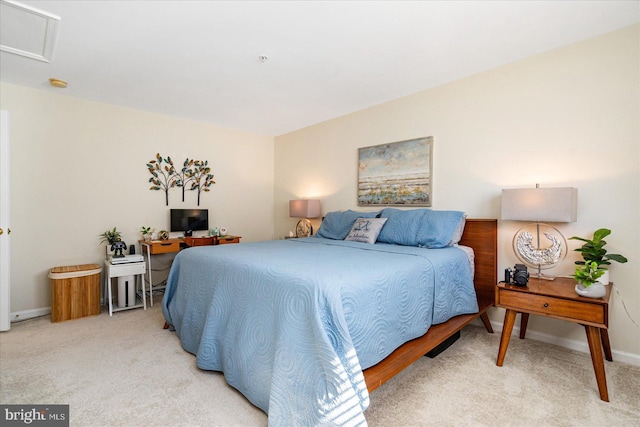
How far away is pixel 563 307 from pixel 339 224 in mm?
2171

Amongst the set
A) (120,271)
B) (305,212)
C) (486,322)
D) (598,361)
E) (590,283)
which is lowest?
(486,322)

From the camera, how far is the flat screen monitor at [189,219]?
4218 millimetres

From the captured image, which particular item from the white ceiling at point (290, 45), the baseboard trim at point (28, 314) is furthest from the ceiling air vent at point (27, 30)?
the baseboard trim at point (28, 314)

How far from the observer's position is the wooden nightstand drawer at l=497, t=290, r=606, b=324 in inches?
72.8

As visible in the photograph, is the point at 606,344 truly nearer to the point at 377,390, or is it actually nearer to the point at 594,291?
the point at 594,291

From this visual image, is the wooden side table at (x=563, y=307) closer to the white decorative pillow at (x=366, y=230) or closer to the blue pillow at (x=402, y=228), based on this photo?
the blue pillow at (x=402, y=228)

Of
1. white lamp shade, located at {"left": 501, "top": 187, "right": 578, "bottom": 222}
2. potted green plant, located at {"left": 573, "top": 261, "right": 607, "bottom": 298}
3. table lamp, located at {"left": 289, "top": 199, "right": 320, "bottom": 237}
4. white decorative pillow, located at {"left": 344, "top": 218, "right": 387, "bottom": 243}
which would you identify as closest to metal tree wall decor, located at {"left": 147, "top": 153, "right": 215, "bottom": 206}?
table lamp, located at {"left": 289, "top": 199, "right": 320, "bottom": 237}

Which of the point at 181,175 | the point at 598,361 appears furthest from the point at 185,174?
the point at 598,361

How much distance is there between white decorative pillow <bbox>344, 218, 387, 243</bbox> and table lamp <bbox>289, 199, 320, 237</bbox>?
3.77 ft

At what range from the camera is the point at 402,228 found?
9.84ft

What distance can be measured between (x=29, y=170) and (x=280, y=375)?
142 inches

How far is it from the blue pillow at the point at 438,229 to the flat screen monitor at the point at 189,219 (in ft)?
10.0

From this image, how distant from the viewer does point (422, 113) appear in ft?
11.2

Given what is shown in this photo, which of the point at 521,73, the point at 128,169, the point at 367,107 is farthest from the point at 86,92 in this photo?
the point at 521,73
